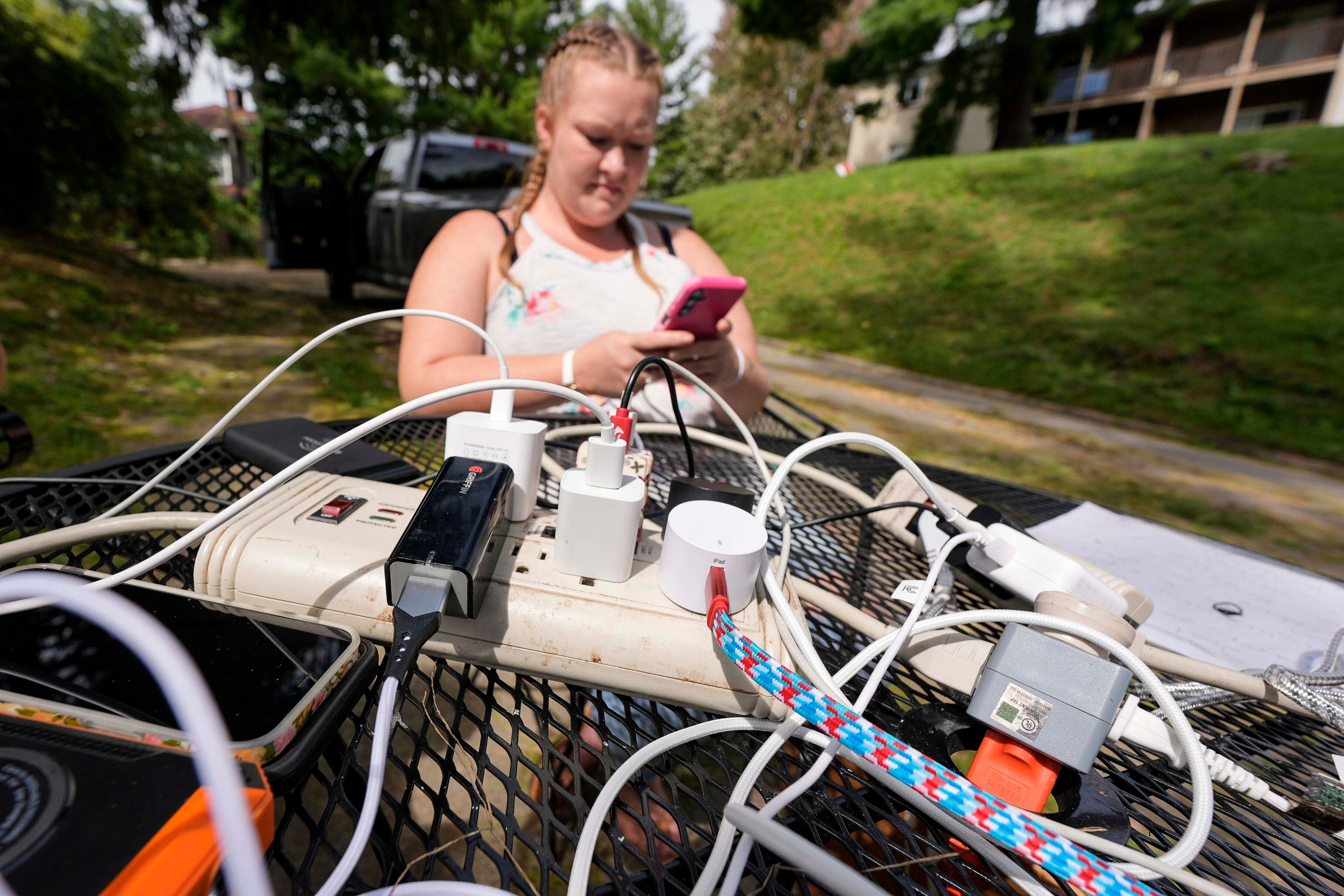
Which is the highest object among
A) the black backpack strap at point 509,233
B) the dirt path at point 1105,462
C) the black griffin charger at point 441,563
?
the black backpack strap at point 509,233

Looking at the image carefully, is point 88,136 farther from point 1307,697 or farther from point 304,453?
point 1307,697

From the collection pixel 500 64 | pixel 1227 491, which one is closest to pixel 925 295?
pixel 1227 491

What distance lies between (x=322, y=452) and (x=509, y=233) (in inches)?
34.8

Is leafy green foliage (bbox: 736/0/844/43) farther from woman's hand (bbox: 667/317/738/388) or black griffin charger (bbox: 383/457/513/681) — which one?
black griffin charger (bbox: 383/457/513/681)

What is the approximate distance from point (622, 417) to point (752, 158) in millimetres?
15795

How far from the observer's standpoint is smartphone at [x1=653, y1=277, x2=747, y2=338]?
75cm

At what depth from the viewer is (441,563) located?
1.14ft

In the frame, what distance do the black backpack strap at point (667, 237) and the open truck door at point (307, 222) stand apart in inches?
122

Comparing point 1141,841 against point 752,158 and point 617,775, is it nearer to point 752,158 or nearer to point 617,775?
point 617,775

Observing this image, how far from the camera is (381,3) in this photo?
10.8 ft

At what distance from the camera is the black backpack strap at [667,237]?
4.42 feet

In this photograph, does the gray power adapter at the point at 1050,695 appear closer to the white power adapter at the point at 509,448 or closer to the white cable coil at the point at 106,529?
the white power adapter at the point at 509,448

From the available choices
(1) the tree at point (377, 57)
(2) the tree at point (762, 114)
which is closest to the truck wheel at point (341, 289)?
(1) the tree at point (377, 57)

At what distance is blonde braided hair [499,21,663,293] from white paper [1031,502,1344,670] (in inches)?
34.7
